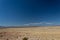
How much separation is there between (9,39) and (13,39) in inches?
17.0

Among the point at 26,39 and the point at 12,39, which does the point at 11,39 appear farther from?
the point at 26,39

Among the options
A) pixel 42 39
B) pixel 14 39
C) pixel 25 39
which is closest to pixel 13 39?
pixel 14 39

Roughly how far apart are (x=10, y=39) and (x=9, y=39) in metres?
0.10

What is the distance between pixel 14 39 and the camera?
16281 millimetres

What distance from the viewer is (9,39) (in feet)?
53.6

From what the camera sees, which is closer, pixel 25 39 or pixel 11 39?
pixel 25 39

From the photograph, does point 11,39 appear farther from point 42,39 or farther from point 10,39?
point 42,39

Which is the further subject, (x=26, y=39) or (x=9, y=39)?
(x=9, y=39)

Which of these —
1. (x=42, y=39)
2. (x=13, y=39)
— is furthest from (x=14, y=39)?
(x=42, y=39)

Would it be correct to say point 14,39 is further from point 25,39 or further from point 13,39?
point 25,39

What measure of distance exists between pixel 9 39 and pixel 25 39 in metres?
2.32

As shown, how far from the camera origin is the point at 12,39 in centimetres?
1627

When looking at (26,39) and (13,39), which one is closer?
(26,39)

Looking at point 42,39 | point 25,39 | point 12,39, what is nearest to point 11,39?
point 12,39
